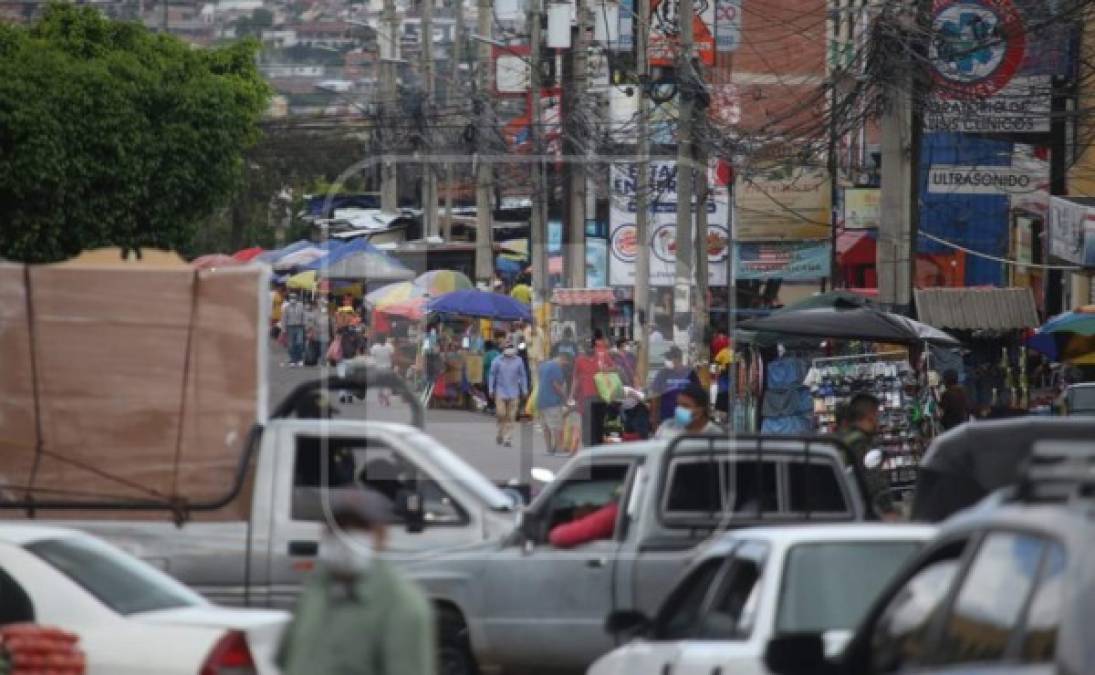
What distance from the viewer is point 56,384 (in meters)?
13.5

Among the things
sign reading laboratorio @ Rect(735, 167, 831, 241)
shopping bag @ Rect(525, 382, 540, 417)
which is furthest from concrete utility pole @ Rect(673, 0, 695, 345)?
sign reading laboratorio @ Rect(735, 167, 831, 241)

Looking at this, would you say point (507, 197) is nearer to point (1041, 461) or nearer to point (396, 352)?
point (396, 352)

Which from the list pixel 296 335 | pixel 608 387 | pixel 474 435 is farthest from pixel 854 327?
pixel 296 335

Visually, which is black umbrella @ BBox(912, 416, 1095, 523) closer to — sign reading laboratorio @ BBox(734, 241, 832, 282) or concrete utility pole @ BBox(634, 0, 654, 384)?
concrete utility pole @ BBox(634, 0, 654, 384)

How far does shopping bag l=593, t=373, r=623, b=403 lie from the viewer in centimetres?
2964

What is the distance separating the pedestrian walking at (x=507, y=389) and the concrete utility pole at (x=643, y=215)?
4109 mm

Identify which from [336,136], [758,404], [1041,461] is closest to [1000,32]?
[758,404]

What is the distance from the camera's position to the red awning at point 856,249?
49.0 meters

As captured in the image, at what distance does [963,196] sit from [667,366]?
33.9 ft

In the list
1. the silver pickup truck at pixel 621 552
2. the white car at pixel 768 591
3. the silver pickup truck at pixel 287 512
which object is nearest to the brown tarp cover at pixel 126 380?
the silver pickup truck at pixel 287 512

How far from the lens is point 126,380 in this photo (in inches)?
528

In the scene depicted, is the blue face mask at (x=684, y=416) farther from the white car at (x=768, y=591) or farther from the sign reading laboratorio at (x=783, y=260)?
the sign reading laboratorio at (x=783, y=260)

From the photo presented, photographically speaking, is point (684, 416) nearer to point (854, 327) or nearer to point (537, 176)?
point (854, 327)

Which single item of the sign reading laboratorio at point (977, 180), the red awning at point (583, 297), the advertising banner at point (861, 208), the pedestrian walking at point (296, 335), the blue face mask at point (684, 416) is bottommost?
the pedestrian walking at point (296, 335)
